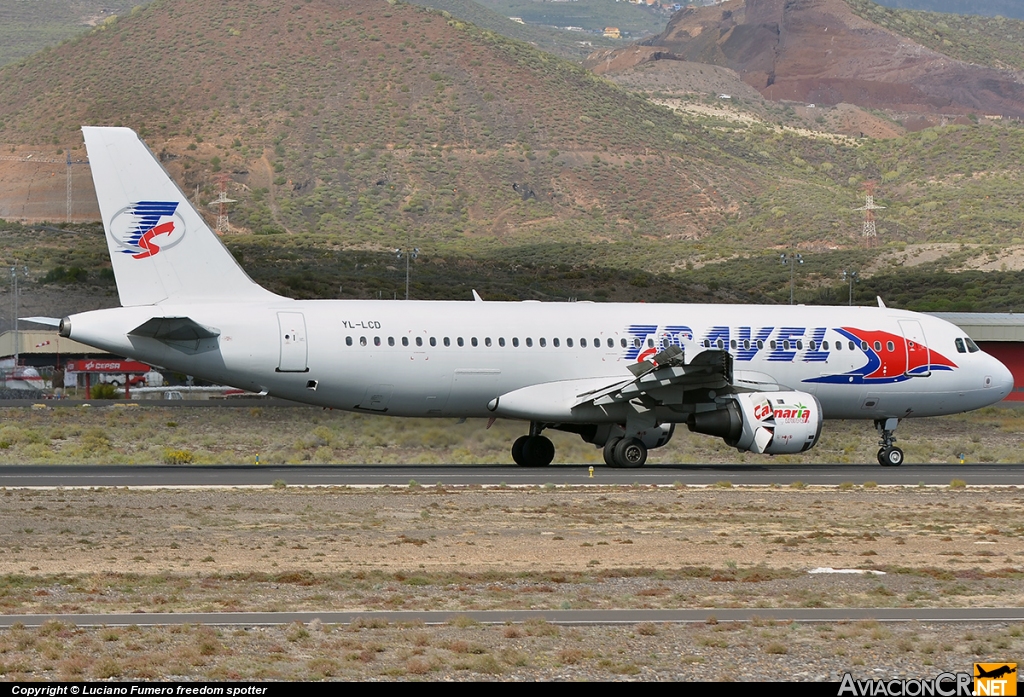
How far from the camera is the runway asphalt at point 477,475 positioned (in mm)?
28531

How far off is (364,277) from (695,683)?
2977 inches

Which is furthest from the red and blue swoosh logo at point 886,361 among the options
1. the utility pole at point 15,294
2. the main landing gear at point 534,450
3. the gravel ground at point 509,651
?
the utility pole at point 15,294

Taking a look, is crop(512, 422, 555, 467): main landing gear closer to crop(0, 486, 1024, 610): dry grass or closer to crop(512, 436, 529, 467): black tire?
crop(512, 436, 529, 467): black tire

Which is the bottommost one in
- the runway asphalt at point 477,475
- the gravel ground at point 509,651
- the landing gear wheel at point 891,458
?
the gravel ground at point 509,651

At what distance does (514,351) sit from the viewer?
3272cm

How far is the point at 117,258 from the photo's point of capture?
100 feet

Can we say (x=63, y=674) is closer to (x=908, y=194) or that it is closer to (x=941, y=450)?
(x=941, y=450)

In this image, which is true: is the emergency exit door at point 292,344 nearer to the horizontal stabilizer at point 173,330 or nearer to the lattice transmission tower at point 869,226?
the horizontal stabilizer at point 173,330

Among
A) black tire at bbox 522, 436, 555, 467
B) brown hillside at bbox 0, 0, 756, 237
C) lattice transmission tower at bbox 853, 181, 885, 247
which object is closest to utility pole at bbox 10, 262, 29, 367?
brown hillside at bbox 0, 0, 756, 237

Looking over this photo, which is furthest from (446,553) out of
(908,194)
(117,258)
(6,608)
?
(908,194)

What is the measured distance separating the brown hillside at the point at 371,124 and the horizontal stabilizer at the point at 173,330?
265 ft

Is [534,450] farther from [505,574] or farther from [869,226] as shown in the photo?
[869,226]

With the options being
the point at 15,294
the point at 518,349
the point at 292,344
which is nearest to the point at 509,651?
the point at 292,344

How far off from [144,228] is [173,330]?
2.49m
